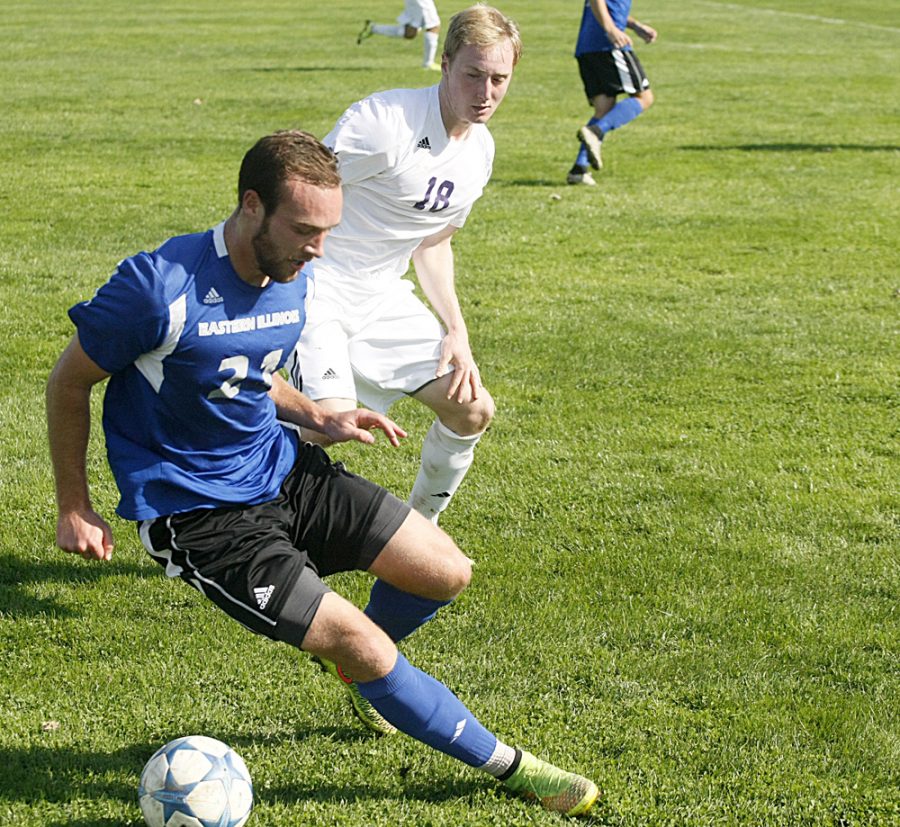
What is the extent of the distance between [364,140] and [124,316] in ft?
6.60

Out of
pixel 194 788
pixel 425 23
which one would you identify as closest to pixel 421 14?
pixel 425 23

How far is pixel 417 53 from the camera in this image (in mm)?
25594

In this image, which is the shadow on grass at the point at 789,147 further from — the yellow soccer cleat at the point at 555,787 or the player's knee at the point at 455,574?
the yellow soccer cleat at the point at 555,787

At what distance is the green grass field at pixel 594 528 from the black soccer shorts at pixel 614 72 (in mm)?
946

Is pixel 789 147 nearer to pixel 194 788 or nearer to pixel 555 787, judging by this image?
pixel 555 787

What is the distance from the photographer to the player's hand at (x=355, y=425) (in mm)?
4258

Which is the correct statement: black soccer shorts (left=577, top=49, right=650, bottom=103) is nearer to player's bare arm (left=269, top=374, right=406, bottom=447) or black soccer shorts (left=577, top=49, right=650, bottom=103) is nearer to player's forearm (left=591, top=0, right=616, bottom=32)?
player's forearm (left=591, top=0, right=616, bottom=32)

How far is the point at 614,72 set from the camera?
14.3 m

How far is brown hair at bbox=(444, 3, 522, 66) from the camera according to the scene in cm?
548

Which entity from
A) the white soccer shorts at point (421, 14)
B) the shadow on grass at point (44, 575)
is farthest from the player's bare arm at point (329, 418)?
the white soccer shorts at point (421, 14)

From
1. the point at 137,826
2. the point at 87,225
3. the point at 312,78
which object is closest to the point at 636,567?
the point at 137,826

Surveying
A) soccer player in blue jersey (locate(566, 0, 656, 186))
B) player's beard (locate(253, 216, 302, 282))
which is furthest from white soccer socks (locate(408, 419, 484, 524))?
soccer player in blue jersey (locate(566, 0, 656, 186))

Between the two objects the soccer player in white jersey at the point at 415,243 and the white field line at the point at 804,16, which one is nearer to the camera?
the soccer player in white jersey at the point at 415,243

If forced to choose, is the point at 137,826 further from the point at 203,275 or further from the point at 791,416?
the point at 791,416
